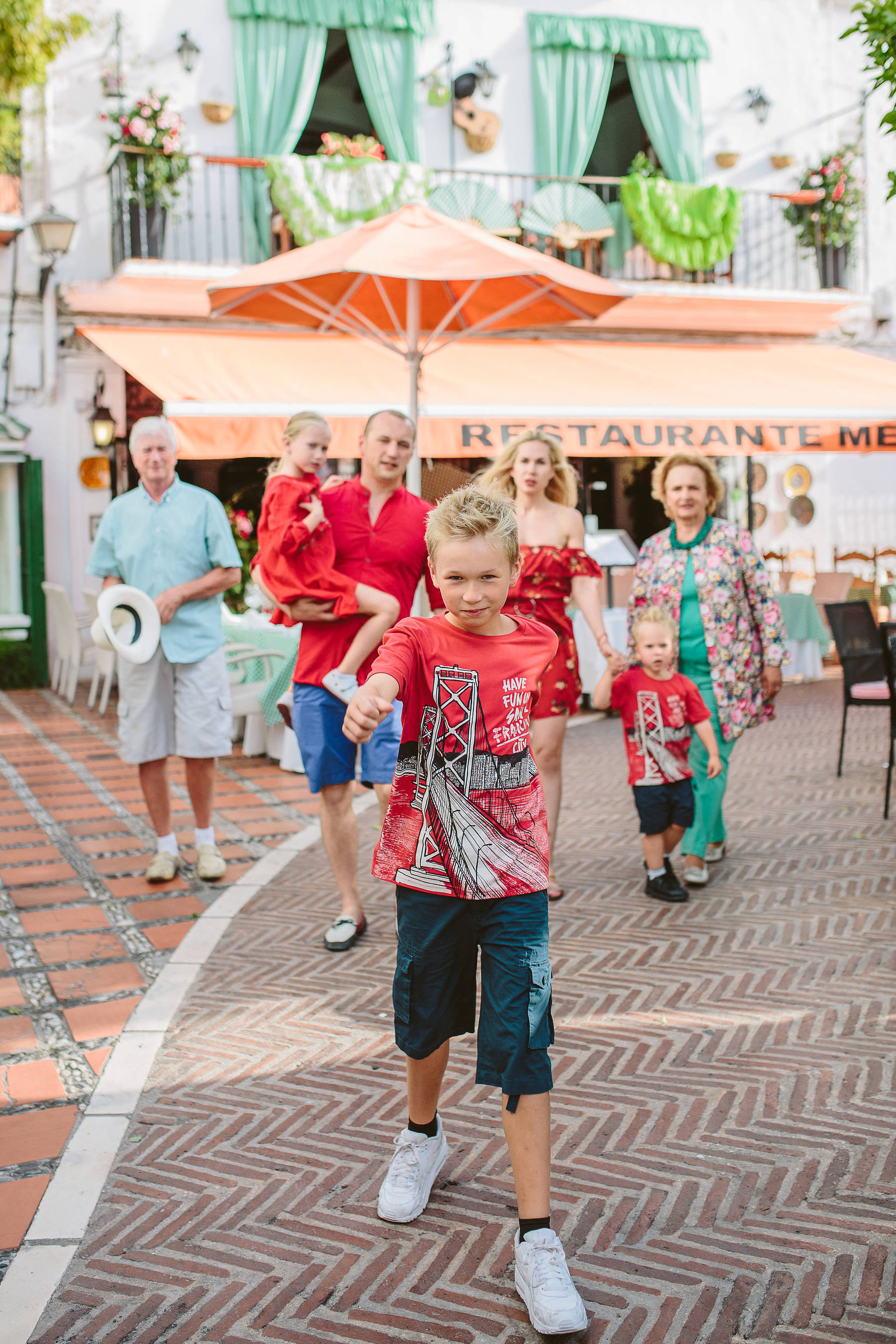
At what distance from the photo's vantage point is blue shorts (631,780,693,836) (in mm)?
4762

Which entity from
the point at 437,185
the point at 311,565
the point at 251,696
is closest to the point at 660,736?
the point at 311,565

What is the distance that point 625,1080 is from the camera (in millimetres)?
3188

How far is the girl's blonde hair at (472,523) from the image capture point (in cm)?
228

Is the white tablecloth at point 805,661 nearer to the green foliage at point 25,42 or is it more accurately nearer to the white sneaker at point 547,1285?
the green foliage at point 25,42

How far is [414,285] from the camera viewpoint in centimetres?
613

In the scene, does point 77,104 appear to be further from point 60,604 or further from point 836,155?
point 836,155

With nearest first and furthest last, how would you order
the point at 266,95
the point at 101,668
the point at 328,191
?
the point at 101,668
the point at 328,191
the point at 266,95

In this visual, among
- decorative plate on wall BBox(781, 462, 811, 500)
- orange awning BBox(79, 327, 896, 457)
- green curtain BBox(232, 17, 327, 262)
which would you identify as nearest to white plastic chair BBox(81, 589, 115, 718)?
orange awning BBox(79, 327, 896, 457)

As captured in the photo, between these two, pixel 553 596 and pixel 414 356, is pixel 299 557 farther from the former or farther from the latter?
pixel 414 356

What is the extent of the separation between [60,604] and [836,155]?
1107cm

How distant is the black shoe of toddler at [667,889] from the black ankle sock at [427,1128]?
2.40 meters

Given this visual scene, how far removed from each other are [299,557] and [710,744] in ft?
6.22

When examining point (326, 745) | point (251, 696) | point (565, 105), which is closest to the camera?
point (326, 745)

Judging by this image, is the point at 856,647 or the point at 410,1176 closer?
the point at 410,1176
